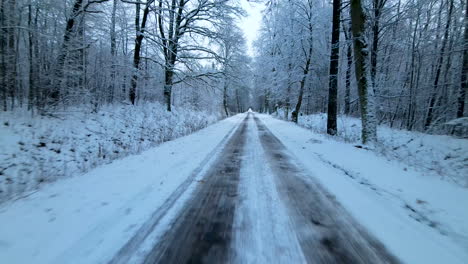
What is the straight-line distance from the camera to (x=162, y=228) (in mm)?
2186

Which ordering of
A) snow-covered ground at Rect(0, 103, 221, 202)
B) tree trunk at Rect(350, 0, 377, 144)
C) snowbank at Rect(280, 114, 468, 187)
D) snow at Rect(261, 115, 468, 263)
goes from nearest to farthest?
snow at Rect(261, 115, 468, 263)
snow-covered ground at Rect(0, 103, 221, 202)
snowbank at Rect(280, 114, 468, 187)
tree trunk at Rect(350, 0, 377, 144)

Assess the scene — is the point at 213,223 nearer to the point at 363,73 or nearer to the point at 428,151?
the point at 363,73

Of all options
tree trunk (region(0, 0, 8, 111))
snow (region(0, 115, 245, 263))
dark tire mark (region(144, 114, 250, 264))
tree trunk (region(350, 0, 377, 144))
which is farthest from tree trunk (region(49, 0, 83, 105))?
tree trunk (region(350, 0, 377, 144))

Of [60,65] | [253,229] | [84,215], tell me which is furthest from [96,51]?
[253,229]

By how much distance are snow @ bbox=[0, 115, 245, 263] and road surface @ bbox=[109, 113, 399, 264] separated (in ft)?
0.71

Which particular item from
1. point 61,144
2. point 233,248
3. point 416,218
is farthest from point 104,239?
point 61,144

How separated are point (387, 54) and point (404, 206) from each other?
16085 millimetres

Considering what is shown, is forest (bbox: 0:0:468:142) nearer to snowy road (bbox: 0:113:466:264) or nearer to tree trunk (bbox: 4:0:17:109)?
tree trunk (bbox: 4:0:17:109)

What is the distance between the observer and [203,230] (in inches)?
85.2

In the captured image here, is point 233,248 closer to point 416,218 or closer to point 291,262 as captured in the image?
point 291,262

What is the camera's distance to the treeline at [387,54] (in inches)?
389

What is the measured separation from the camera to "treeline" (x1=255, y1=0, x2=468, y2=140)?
9883 millimetres

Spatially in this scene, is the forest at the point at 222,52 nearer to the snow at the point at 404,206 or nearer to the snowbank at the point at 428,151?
the snowbank at the point at 428,151

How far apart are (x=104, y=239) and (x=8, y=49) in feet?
32.5
